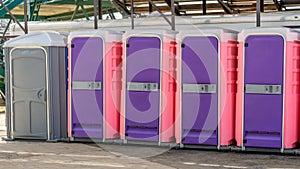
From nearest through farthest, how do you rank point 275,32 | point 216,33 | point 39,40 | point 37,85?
1. point 275,32
2. point 216,33
3. point 39,40
4. point 37,85

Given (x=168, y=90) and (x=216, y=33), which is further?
(x=168, y=90)

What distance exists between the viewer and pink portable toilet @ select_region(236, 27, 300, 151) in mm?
8172

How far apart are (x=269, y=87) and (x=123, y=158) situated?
2415 mm

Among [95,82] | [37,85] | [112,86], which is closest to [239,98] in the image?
[112,86]

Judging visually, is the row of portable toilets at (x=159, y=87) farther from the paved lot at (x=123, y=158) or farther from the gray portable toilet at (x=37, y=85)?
the paved lot at (x=123, y=158)

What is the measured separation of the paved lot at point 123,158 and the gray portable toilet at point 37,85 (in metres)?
0.42

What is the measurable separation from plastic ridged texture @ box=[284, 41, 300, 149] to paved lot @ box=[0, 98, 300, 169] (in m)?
0.34

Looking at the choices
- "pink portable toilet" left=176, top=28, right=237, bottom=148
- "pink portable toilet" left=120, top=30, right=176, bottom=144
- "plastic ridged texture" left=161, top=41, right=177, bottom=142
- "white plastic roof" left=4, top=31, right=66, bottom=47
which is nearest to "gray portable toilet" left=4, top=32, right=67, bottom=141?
"white plastic roof" left=4, top=31, right=66, bottom=47

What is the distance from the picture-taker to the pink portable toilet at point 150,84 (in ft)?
29.2

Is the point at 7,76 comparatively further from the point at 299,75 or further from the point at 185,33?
the point at 299,75

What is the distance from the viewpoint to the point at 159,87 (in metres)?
8.91

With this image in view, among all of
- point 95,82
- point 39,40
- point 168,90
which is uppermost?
point 39,40

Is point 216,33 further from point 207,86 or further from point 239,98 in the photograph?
point 239,98

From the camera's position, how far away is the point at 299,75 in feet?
27.4
